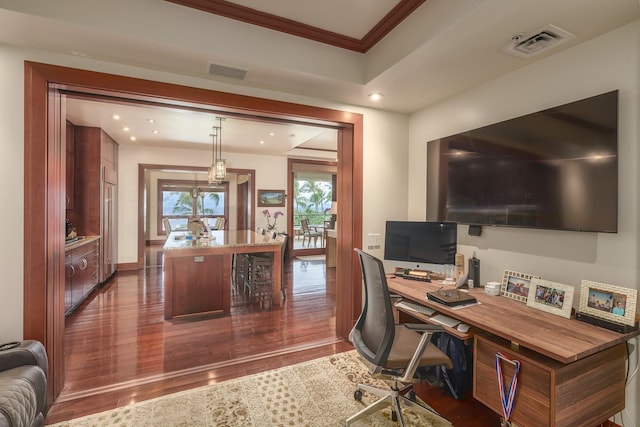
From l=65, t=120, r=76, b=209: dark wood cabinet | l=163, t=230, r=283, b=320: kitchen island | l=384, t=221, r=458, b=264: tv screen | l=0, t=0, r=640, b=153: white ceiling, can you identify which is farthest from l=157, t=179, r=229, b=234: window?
l=384, t=221, r=458, b=264: tv screen

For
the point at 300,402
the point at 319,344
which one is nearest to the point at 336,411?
the point at 300,402

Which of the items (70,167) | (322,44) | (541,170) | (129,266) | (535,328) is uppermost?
(322,44)

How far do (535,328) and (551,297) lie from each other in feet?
1.33

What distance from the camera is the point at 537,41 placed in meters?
1.89

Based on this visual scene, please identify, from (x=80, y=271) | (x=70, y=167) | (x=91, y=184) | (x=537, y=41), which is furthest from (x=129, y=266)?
(x=537, y=41)

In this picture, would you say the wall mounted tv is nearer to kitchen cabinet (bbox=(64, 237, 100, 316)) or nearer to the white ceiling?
the white ceiling

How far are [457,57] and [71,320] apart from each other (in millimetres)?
4925

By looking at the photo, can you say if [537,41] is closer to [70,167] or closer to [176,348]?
[176,348]

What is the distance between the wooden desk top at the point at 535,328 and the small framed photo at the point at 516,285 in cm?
5

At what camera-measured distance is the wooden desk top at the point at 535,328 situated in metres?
1.43

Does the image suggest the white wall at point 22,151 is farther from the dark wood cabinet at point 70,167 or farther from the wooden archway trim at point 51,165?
the dark wood cabinet at point 70,167

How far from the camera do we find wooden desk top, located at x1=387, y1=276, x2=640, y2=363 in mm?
1432

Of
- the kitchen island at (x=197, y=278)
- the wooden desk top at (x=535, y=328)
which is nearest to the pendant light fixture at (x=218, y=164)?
the kitchen island at (x=197, y=278)

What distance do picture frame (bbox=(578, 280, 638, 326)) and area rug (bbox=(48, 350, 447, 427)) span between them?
46.5 inches
